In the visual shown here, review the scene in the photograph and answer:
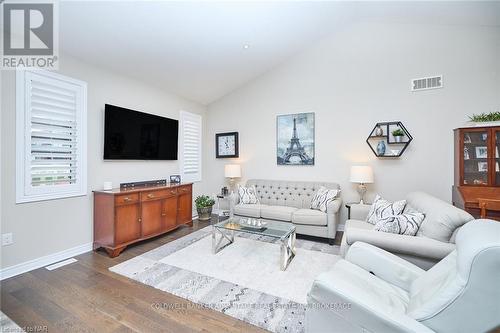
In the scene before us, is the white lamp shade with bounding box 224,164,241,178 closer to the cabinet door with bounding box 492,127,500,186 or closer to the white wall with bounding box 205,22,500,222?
the white wall with bounding box 205,22,500,222

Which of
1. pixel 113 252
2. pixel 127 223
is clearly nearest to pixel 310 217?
pixel 127 223

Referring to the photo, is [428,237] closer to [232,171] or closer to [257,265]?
[257,265]

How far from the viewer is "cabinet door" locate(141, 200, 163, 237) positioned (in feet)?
11.1

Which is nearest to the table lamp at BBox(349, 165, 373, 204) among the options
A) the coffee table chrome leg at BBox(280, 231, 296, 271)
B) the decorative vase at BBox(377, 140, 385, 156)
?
the decorative vase at BBox(377, 140, 385, 156)

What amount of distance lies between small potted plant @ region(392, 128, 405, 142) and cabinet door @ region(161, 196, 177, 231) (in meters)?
3.79

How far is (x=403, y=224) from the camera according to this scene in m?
2.28

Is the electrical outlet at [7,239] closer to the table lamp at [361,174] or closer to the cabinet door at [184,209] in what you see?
the cabinet door at [184,209]

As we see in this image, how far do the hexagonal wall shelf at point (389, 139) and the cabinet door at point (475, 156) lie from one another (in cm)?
69

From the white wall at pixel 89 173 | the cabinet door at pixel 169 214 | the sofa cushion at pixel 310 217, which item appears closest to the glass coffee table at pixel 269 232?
the sofa cushion at pixel 310 217

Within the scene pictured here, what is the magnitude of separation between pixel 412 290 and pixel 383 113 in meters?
3.11

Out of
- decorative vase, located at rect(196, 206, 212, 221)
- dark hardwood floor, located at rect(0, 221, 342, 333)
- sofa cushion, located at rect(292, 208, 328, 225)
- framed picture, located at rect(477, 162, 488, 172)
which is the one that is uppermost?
framed picture, located at rect(477, 162, 488, 172)

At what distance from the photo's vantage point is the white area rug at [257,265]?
2309 mm

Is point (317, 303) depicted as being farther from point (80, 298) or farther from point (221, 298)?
point (80, 298)

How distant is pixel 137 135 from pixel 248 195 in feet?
7.16
